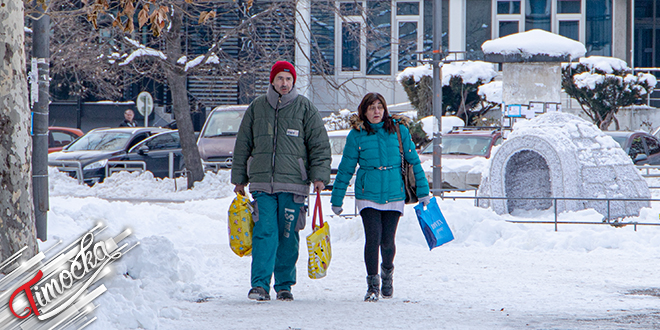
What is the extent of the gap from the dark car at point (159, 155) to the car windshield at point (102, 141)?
40cm

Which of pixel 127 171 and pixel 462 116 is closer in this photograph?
pixel 127 171

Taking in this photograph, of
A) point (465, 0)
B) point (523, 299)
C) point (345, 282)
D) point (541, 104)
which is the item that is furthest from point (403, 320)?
point (465, 0)

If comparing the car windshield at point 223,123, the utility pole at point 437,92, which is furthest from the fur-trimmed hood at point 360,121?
the car windshield at point 223,123

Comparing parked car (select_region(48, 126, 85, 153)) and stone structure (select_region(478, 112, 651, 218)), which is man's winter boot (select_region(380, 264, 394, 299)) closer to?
stone structure (select_region(478, 112, 651, 218))

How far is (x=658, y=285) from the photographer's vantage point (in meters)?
7.54

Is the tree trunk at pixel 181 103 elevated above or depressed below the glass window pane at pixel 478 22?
below

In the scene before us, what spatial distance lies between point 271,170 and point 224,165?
13420 mm

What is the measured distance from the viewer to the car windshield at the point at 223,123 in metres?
20.0

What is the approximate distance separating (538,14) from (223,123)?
60.9 ft

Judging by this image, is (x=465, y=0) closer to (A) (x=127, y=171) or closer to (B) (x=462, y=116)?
(B) (x=462, y=116)

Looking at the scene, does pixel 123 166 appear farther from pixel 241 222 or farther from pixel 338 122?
pixel 241 222

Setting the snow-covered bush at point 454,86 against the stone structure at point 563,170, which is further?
the snow-covered bush at point 454,86

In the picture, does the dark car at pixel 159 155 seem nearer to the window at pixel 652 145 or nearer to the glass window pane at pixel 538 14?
the window at pixel 652 145

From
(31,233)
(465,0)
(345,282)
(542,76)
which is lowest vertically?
(345,282)
